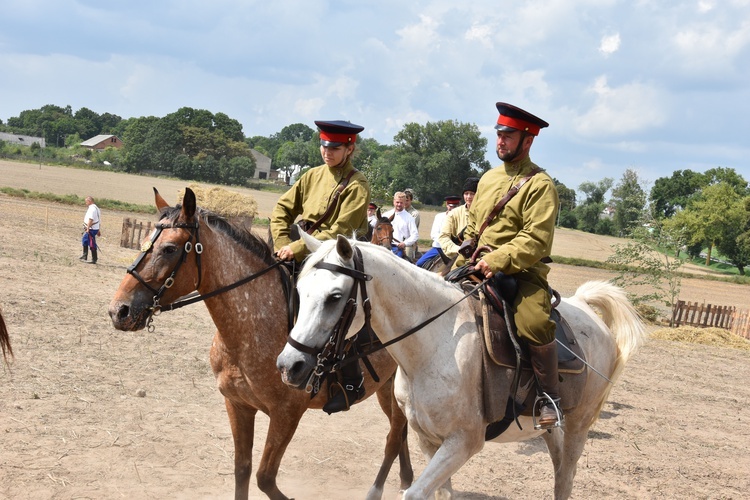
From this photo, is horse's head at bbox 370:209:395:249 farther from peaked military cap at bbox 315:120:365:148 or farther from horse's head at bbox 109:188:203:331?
horse's head at bbox 109:188:203:331

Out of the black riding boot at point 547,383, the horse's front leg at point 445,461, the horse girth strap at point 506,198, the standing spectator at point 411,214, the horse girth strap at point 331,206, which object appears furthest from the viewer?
the standing spectator at point 411,214

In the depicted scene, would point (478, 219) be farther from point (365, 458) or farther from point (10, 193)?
point (10, 193)

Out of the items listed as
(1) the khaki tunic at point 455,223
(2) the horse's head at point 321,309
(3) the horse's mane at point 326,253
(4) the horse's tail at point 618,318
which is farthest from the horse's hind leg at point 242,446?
(1) the khaki tunic at point 455,223

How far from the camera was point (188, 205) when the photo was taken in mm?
4906

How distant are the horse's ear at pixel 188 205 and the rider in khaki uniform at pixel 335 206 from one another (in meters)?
0.79

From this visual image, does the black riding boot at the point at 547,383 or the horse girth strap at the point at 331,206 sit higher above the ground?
the horse girth strap at the point at 331,206

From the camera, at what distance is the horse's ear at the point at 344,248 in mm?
3815

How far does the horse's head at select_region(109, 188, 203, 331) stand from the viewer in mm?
4652

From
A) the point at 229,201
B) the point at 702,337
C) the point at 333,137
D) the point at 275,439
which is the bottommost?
the point at 702,337

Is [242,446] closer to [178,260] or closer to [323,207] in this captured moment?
[178,260]

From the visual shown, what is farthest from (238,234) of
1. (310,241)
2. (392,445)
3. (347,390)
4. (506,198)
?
(392,445)

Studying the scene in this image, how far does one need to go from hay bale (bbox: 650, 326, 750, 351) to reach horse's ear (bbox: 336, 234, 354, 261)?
56.5ft

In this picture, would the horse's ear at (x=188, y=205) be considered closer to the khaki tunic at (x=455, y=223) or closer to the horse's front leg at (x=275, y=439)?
the horse's front leg at (x=275, y=439)

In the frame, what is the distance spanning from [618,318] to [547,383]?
1710 mm
